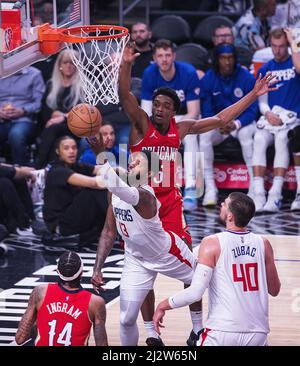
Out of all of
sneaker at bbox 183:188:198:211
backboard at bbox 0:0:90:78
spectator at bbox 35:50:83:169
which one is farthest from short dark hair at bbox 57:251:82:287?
sneaker at bbox 183:188:198:211

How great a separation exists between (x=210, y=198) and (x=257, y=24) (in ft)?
8.60

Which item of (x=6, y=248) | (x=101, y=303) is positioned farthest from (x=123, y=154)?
(x=101, y=303)

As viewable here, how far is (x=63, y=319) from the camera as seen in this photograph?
5.83 m

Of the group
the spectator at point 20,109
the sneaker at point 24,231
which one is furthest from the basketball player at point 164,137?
the spectator at point 20,109

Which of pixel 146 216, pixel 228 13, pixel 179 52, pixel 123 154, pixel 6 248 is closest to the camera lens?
pixel 146 216

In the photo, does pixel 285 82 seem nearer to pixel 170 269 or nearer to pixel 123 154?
pixel 123 154

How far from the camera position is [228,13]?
534 inches

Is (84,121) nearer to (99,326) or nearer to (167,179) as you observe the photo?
(167,179)

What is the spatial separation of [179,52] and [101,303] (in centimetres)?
700

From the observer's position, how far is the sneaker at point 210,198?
37.1 feet

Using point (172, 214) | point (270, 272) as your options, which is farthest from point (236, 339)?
point (172, 214)

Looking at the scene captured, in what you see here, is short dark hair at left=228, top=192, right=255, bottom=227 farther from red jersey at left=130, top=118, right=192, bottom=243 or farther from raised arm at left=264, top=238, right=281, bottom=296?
red jersey at left=130, top=118, right=192, bottom=243

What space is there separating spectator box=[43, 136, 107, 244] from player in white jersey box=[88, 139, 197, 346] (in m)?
3.11

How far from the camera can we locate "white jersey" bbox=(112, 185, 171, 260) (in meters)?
6.31
